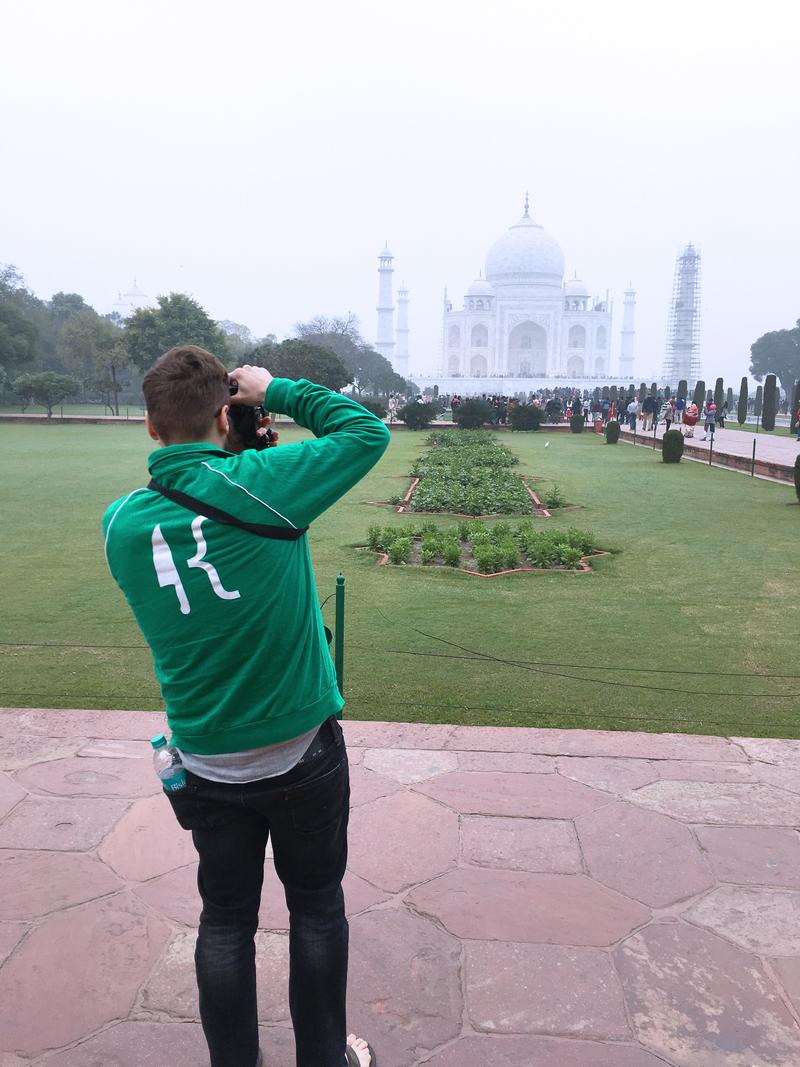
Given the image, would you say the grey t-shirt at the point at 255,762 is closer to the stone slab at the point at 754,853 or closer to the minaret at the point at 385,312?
the stone slab at the point at 754,853

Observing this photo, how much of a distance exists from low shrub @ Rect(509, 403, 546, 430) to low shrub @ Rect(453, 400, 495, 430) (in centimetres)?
78

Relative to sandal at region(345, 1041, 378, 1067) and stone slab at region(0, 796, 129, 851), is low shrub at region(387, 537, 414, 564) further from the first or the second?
sandal at region(345, 1041, 378, 1067)

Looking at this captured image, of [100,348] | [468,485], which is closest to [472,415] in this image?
[468,485]

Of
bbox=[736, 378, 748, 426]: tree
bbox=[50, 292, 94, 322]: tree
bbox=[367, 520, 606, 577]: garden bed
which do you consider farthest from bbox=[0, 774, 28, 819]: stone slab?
bbox=[50, 292, 94, 322]: tree

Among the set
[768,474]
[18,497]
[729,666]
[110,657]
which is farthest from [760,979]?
[768,474]

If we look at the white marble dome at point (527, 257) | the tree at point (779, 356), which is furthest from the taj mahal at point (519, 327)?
the tree at point (779, 356)

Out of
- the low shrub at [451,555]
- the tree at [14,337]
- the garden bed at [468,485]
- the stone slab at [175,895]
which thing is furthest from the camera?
the tree at [14,337]

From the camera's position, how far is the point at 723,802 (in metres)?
2.75

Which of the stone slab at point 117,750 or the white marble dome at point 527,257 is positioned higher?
the white marble dome at point 527,257

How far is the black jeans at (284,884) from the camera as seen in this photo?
4.82 ft

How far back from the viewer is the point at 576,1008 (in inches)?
72.5

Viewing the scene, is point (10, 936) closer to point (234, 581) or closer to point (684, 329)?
point (234, 581)

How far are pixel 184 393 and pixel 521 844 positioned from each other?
1679 millimetres

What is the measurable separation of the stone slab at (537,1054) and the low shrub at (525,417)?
2618 centimetres
